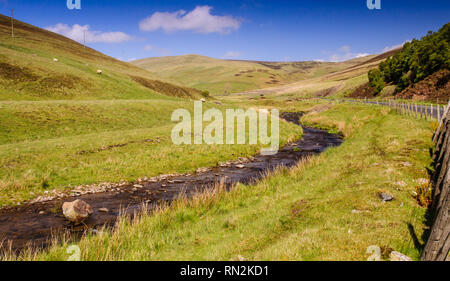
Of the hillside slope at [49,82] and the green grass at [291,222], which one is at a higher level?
the hillside slope at [49,82]

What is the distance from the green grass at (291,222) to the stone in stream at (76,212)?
9.48ft

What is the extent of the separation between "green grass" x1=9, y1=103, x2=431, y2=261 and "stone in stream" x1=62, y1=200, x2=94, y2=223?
2890 millimetres

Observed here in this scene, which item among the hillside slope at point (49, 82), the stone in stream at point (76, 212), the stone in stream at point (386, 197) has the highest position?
the hillside slope at point (49, 82)

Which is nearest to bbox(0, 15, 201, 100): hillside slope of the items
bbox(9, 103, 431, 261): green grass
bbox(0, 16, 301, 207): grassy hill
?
bbox(0, 16, 301, 207): grassy hill

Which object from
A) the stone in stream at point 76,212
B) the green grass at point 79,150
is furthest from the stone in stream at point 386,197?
the green grass at point 79,150

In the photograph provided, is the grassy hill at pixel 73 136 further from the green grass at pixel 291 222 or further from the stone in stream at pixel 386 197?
the stone in stream at pixel 386 197

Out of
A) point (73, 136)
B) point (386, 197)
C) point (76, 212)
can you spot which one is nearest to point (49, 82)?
point (73, 136)

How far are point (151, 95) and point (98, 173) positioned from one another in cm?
4883

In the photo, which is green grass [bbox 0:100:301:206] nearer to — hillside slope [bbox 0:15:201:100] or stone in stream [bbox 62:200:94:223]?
stone in stream [bbox 62:200:94:223]

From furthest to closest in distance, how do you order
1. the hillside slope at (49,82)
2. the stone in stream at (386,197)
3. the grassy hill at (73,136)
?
the hillside slope at (49,82), the grassy hill at (73,136), the stone in stream at (386,197)

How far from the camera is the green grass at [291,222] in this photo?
29.3 ft
